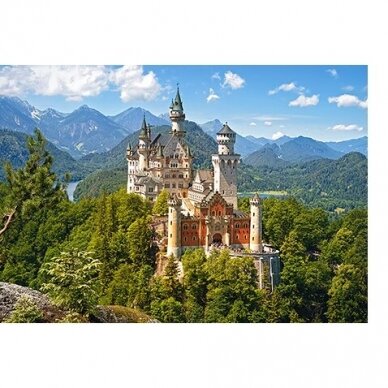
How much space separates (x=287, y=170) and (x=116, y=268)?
18591 mm

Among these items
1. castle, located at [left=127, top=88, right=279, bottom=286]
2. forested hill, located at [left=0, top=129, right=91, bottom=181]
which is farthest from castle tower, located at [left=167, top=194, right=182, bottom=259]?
forested hill, located at [left=0, top=129, right=91, bottom=181]

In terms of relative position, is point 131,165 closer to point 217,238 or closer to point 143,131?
point 143,131

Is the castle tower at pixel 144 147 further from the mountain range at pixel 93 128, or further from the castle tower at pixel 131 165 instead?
the mountain range at pixel 93 128

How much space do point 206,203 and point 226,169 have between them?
145 centimetres

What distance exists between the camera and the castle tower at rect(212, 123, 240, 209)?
778 inches

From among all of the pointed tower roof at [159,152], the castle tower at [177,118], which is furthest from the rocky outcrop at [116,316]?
the pointed tower roof at [159,152]

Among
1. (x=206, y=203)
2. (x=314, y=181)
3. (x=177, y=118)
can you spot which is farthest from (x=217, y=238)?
(x=314, y=181)

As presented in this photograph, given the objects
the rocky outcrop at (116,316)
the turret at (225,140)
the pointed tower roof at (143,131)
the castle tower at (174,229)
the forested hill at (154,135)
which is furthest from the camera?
the forested hill at (154,135)

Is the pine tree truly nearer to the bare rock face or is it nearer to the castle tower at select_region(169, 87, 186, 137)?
the bare rock face

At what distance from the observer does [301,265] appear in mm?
19188

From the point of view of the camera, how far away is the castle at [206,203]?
61.1ft

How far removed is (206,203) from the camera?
62.3 ft

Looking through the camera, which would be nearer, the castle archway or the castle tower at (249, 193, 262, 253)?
the castle tower at (249, 193, 262, 253)

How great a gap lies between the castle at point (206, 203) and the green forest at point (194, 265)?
59 cm
